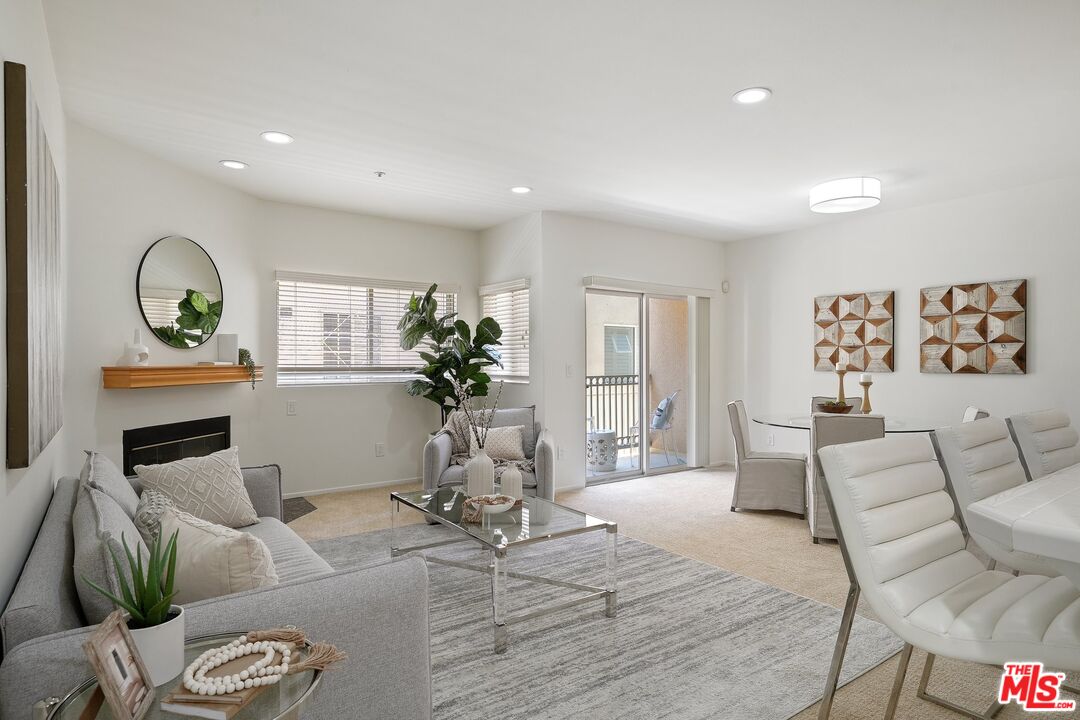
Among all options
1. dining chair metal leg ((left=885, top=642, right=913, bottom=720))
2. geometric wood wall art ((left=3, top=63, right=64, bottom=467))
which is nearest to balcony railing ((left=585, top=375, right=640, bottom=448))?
dining chair metal leg ((left=885, top=642, right=913, bottom=720))

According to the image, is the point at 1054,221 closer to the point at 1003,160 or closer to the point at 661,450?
the point at 1003,160

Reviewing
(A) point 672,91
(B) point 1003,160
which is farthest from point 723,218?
(A) point 672,91

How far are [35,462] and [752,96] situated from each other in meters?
3.23

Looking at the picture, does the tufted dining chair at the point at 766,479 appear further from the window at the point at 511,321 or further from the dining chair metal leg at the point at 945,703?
the dining chair metal leg at the point at 945,703

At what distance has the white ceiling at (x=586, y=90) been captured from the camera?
2.29 meters

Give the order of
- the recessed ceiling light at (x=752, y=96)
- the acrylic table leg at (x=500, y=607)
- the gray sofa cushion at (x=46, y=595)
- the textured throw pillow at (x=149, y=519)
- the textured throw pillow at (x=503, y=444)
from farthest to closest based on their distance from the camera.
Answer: the textured throw pillow at (x=503, y=444), the recessed ceiling light at (x=752, y=96), the acrylic table leg at (x=500, y=607), the textured throw pillow at (x=149, y=519), the gray sofa cushion at (x=46, y=595)

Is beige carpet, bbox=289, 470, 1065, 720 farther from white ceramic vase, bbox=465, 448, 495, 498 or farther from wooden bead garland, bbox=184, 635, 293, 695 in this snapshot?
wooden bead garland, bbox=184, 635, 293, 695

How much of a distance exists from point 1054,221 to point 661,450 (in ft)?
11.9

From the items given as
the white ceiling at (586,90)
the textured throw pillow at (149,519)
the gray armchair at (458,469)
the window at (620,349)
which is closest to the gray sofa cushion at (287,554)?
the textured throw pillow at (149,519)

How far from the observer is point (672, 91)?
2.90 metres

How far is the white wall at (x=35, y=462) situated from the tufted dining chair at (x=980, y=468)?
109 inches

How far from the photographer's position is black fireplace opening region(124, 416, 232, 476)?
385cm

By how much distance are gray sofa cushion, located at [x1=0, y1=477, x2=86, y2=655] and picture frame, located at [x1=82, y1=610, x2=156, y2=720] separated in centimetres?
30

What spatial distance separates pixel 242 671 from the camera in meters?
1.11
